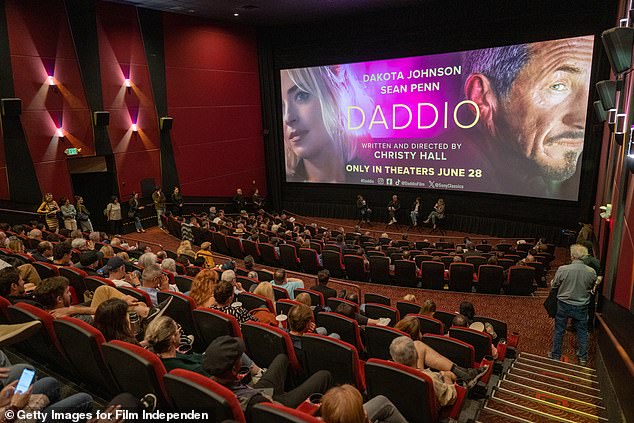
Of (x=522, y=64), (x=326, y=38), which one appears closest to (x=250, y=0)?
(x=326, y=38)

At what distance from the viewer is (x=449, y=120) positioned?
41.6 feet

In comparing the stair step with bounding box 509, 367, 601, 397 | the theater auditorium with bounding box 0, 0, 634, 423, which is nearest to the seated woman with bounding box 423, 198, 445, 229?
the theater auditorium with bounding box 0, 0, 634, 423

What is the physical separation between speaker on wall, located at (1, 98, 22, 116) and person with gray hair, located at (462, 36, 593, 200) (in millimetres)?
10942

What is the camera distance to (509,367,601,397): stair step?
383 centimetres

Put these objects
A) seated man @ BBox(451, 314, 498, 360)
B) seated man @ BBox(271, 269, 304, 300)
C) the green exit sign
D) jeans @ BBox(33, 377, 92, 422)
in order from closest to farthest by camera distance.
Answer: jeans @ BBox(33, 377, 92, 422)
seated man @ BBox(451, 314, 498, 360)
seated man @ BBox(271, 269, 304, 300)
the green exit sign

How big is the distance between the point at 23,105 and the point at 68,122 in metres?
1.08

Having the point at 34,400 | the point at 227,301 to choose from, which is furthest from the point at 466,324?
the point at 34,400

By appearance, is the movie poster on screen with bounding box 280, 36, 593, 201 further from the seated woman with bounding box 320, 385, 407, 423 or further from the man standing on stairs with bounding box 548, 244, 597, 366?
the seated woman with bounding box 320, 385, 407, 423

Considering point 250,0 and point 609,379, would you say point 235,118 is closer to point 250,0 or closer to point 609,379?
point 250,0

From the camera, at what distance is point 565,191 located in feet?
36.3

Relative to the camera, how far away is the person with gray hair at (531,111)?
1054 centimetres

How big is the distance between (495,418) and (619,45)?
13.6 ft

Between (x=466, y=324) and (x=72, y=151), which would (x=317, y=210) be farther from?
(x=466, y=324)

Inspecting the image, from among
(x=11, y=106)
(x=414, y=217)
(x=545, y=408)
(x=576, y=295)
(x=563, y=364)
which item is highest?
(x=11, y=106)
